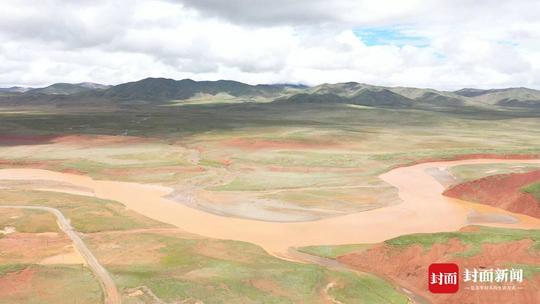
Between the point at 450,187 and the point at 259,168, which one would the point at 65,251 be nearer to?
the point at 259,168

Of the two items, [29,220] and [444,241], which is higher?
[29,220]

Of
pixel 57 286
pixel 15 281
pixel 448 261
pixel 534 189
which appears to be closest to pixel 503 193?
pixel 534 189

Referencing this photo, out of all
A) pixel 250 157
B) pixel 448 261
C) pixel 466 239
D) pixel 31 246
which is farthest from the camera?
pixel 250 157

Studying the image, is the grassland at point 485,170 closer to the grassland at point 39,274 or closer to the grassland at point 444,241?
the grassland at point 444,241

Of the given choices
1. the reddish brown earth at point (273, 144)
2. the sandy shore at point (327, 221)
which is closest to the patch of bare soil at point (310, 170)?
the sandy shore at point (327, 221)

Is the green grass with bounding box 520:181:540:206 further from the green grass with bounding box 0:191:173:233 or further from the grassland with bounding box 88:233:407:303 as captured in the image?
the green grass with bounding box 0:191:173:233

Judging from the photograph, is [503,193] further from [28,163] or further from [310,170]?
[28,163]
